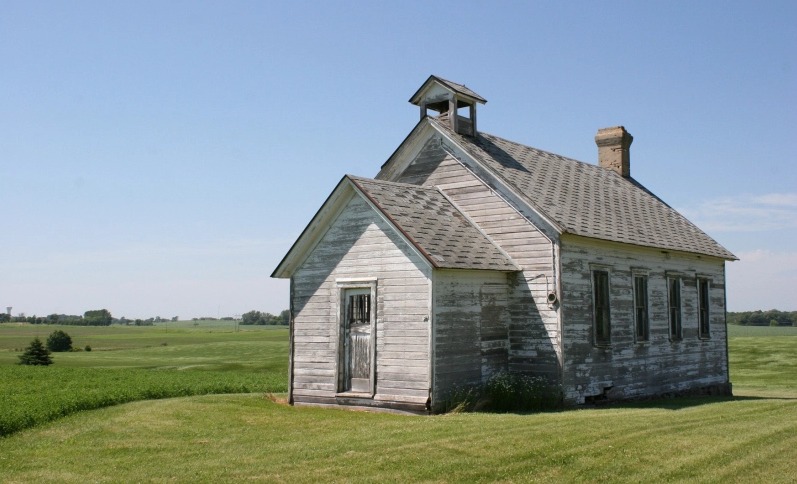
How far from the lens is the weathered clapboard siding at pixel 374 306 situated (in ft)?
49.8

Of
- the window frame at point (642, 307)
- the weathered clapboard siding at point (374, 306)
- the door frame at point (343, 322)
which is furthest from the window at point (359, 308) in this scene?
the window frame at point (642, 307)

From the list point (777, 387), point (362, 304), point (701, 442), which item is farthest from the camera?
point (777, 387)

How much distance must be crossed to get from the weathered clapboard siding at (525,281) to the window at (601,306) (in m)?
1.69

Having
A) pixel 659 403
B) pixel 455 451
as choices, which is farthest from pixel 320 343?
pixel 659 403

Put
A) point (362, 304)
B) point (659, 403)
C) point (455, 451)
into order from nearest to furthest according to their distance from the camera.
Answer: point (455, 451)
point (362, 304)
point (659, 403)

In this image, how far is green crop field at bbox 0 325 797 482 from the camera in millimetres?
9586

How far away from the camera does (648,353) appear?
64.5 feet

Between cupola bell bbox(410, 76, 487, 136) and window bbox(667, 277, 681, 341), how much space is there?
6.83 meters

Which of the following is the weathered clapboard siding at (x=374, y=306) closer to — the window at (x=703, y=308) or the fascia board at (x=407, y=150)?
the fascia board at (x=407, y=150)

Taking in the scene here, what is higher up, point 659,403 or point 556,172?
point 556,172

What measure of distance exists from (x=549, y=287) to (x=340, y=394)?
4.93 m

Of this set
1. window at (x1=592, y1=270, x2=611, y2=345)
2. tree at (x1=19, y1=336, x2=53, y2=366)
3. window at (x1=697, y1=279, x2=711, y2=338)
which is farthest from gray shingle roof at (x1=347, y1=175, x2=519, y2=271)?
tree at (x1=19, y1=336, x2=53, y2=366)

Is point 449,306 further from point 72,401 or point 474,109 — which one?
point 72,401

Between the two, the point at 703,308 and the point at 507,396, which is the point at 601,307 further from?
the point at 703,308
